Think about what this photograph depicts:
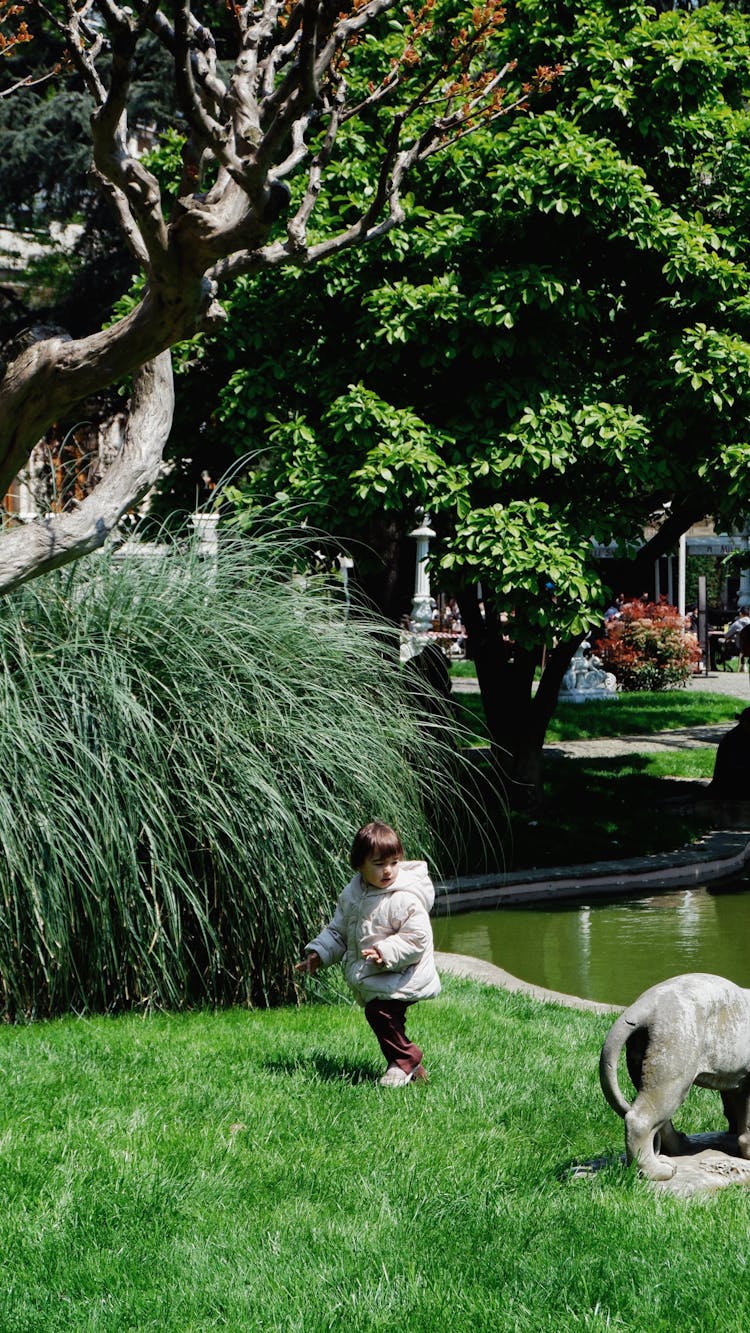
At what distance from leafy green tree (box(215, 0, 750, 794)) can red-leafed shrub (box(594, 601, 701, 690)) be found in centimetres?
1399

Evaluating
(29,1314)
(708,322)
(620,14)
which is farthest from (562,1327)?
(620,14)

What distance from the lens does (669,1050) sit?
3691mm

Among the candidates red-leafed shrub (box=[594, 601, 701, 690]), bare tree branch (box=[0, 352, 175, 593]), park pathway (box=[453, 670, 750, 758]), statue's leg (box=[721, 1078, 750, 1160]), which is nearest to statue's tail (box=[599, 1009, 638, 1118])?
statue's leg (box=[721, 1078, 750, 1160])

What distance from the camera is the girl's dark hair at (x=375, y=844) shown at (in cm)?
511

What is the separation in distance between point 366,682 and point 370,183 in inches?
194

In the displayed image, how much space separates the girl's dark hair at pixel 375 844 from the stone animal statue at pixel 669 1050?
1450 mm

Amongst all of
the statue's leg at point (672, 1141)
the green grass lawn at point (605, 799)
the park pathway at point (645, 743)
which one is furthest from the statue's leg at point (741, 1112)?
the park pathway at point (645, 743)

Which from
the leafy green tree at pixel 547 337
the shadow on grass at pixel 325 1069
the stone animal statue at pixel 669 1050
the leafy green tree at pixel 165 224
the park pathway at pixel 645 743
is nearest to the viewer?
the stone animal statue at pixel 669 1050

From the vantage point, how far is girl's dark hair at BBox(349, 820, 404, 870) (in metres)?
5.11

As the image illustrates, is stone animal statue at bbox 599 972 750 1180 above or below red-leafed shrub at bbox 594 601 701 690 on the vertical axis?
below

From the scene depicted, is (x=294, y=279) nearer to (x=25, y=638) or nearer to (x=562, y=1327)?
(x=25, y=638)

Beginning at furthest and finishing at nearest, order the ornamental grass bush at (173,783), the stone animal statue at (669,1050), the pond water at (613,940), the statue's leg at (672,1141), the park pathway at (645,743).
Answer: the park pathway at (645,743) < the pond water at (613,940) < the ornamental grass bush at (173,783) < the statue's leg at (672,1141) < the stone animal statue at (669,1050)

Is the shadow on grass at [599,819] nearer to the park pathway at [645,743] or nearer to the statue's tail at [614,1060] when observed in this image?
the park pathway at [645,743]

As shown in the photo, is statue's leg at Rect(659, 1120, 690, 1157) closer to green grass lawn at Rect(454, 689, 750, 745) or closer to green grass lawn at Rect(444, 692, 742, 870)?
green grass lawn at Rect(444, 692, 742, 870)
